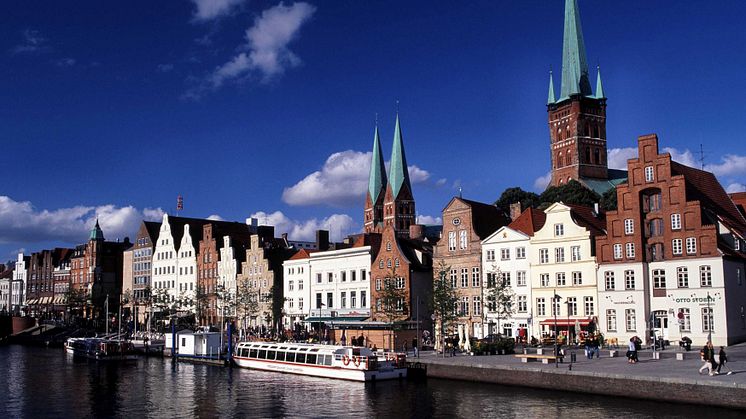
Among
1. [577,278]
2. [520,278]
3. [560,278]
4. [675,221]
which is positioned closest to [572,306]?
[577,278]

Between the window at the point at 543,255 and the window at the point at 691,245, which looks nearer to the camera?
the window at the point at 691,245

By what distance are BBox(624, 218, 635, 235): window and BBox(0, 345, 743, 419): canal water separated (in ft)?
79.8

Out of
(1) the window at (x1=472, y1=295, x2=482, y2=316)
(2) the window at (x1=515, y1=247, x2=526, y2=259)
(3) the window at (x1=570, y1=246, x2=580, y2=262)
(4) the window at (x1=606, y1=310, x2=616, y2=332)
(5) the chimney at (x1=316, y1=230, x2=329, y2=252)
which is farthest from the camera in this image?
(5) the chimney at (x1=316, y1=230, x2=329, y2=252)

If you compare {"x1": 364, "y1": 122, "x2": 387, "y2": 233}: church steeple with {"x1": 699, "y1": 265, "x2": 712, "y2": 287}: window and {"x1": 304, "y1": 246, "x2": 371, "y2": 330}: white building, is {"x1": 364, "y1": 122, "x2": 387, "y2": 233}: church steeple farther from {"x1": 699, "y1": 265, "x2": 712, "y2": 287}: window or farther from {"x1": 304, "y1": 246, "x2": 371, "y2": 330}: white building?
{"x1": 699, "y1": 265, "x2": 712, "y2": 287}: window

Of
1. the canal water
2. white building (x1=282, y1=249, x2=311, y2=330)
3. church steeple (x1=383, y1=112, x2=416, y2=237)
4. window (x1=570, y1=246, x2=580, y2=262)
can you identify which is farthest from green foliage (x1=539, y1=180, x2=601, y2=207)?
the canal water

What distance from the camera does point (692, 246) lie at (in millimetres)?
66062

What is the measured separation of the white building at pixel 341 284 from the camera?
309ft

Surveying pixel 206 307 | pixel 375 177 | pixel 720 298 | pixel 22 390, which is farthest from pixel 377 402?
pixel 375 177

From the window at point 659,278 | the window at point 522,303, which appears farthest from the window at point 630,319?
the window at point 522,303

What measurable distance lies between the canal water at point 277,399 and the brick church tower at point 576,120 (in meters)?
130

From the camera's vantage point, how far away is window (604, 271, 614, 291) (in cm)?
7031

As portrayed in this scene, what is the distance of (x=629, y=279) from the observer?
69312 millimetres

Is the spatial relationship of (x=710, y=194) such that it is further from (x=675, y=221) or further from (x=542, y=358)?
(x=542, y=358)

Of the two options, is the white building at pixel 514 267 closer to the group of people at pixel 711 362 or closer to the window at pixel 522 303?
the window at pixel 522 303
